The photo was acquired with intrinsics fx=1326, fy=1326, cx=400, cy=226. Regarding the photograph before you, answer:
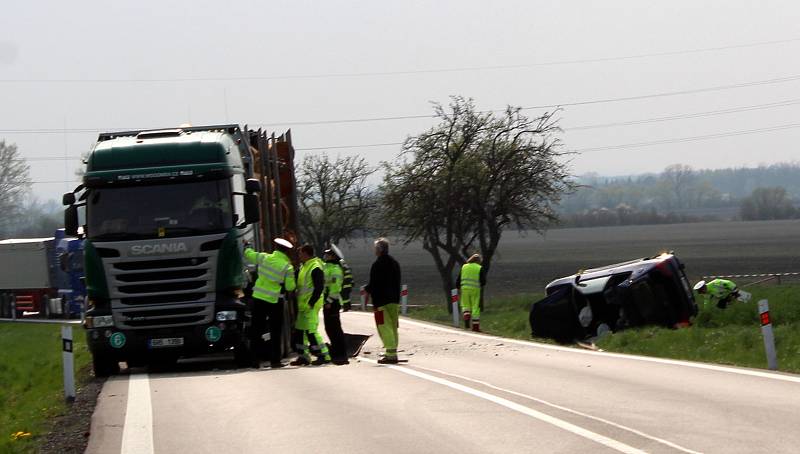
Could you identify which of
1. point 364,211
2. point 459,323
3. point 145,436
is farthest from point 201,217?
point 364,211

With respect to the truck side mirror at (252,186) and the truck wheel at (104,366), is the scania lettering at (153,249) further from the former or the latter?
the truck wheel at (104,366)

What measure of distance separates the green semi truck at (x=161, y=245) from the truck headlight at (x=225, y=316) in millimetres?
13

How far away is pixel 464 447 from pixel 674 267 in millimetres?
14464

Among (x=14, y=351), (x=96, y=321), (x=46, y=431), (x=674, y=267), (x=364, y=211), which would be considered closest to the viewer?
(x=46, y=431)

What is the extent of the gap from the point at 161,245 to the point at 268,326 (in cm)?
209

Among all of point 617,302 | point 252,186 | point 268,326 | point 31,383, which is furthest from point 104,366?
point 617,302

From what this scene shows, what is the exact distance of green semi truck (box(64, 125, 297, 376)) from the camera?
17.3 metres

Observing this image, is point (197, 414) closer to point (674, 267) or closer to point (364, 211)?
point (674, 267)

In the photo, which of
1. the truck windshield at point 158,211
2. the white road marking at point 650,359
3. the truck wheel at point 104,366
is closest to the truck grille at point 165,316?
the truck wheel at point 104,366

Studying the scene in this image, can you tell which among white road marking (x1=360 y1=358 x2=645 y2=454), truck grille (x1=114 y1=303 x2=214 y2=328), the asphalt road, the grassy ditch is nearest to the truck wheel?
truck grille (x1=114 y1=303 x2=214 y2=328)

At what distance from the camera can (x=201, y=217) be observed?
17406 mm

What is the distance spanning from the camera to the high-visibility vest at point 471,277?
2728cm

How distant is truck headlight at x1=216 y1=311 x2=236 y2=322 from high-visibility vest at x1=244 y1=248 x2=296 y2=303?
0.64 m

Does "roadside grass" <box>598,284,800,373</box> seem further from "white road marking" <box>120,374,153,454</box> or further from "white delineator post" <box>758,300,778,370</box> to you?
"white road marking" <box>120,374,153,454</box>
